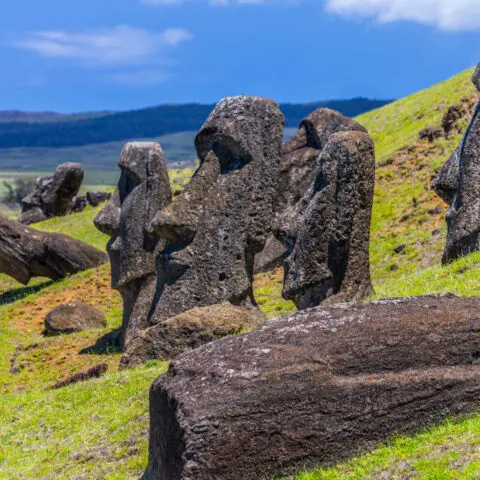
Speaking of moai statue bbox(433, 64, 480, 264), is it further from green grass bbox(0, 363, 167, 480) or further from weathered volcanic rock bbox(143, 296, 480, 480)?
weathered volcanic rock bbox(143, 296, 480, 480)

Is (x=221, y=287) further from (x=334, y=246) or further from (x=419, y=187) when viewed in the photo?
(x=419, y=187)

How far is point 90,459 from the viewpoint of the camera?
419 inches

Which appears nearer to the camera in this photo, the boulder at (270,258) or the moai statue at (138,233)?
the moai statue at (138,233)

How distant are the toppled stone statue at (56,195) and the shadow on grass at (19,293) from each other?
13540 millimetres

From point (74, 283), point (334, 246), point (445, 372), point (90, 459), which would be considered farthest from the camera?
point (74, 283)

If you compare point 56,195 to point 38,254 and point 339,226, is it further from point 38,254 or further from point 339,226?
point 339,226

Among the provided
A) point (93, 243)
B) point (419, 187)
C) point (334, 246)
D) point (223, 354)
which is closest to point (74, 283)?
point (93, 243)

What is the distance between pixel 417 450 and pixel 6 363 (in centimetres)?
1540

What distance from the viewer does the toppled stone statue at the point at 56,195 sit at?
4325cm

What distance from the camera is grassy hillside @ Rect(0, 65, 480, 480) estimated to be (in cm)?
809

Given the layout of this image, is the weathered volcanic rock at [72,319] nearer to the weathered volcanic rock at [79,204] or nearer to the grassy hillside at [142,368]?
the grassy hillside at [142,368]

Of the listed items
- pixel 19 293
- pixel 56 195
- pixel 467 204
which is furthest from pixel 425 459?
pixel 56 195

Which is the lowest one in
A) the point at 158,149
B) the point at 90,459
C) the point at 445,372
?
the point at 90,459

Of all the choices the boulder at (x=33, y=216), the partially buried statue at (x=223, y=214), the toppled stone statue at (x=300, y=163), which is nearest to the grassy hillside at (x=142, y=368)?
the toppled stone statue at (x=300, y=163)
